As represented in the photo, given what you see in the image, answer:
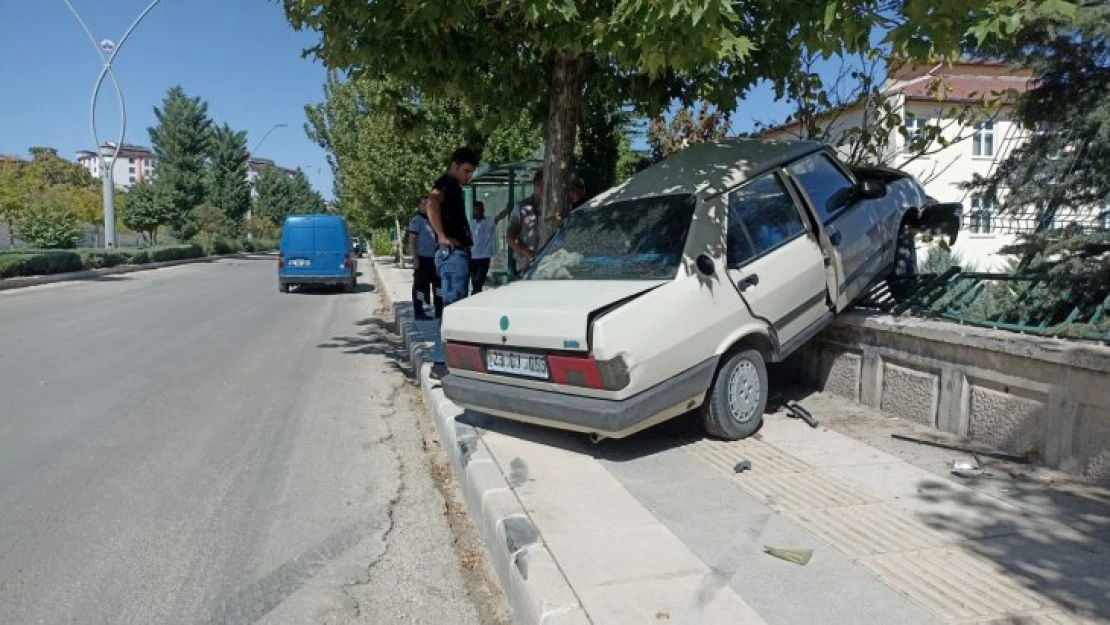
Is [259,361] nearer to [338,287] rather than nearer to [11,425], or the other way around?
[11,425]

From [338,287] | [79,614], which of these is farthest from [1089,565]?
[338,287]

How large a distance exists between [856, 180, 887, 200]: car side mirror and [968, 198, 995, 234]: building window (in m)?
1.36

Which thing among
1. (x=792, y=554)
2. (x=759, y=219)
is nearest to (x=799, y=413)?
(x=759, y=219)

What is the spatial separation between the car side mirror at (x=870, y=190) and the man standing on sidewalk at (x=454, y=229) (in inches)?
134

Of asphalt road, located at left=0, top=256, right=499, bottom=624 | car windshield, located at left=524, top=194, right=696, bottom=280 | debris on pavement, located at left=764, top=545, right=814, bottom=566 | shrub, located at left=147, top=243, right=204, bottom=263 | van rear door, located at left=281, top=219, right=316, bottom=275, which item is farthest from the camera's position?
shrub, located at left=147, top=243, right=204, bottom=263

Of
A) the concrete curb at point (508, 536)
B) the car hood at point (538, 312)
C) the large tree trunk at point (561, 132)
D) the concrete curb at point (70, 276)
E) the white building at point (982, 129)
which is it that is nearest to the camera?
the concrete curb at point (508, 536)

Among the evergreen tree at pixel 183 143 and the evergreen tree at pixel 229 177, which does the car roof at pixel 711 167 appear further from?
the evergreen tree at pixel 229 177

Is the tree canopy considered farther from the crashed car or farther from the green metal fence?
the green metal fence

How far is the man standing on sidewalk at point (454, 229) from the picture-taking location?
7.18 metres

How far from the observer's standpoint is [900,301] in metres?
6.21

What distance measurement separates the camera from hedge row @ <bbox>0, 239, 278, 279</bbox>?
70.8 ft

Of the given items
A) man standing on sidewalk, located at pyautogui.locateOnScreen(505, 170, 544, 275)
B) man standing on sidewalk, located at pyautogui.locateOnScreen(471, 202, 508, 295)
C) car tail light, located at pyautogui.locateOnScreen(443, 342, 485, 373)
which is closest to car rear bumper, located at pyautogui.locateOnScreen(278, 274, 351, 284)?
man standing on sidewalk, located at pyautogui.locateOnScreen(471, 202, 508, 295)

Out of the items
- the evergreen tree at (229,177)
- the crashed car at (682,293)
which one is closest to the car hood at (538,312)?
the crashed car at (682,293)

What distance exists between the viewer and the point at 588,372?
4.53 meters
